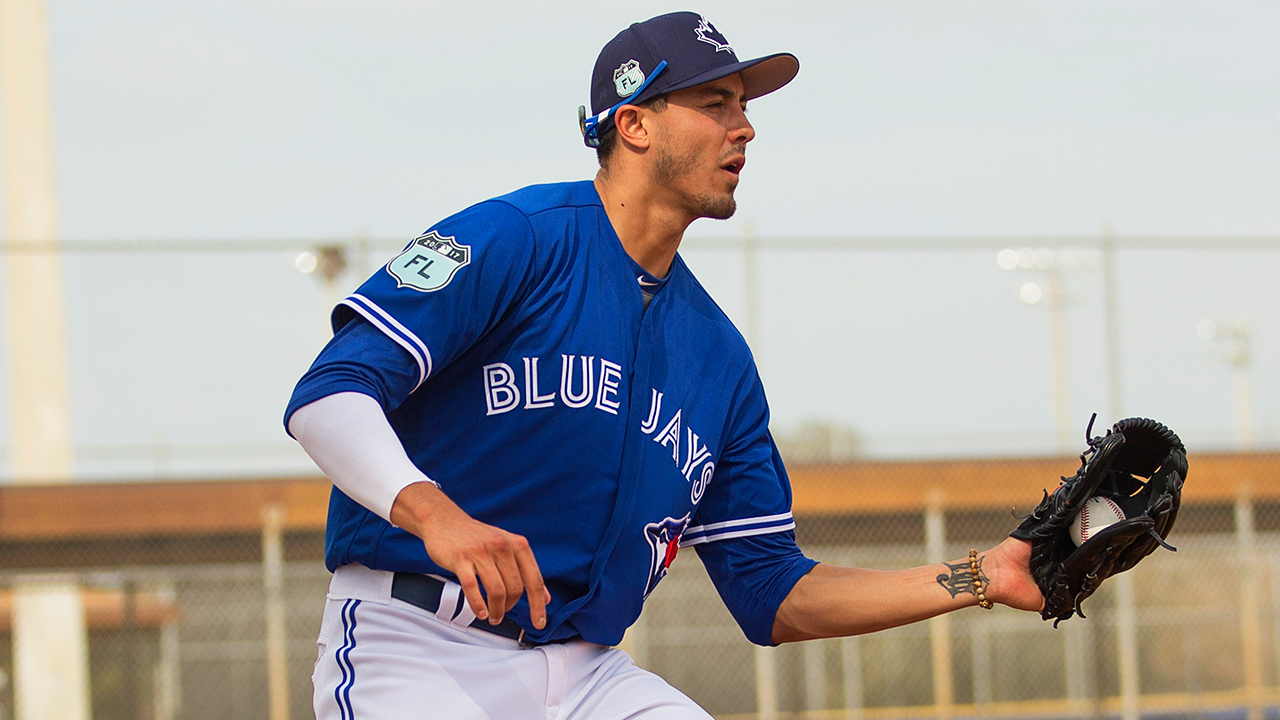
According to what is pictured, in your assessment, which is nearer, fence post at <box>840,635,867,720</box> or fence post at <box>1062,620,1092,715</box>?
fence post at <box>1062,620,1092,715</box>

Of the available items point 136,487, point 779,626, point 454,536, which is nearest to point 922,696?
point 136,487

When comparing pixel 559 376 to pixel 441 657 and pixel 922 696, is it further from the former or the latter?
pixel 922 696

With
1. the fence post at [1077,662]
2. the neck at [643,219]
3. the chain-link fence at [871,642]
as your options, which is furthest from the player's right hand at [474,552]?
the fence post at [1077,662]

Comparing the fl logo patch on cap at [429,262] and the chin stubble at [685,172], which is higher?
the chin stubble at [685,172]

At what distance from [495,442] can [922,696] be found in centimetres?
1823

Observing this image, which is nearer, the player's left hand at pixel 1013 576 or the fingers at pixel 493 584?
the fingers at pixel 493 584

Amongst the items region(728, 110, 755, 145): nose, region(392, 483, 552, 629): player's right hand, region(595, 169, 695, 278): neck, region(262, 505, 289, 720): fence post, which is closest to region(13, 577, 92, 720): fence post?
region(262, 505, 289, 720): fence post

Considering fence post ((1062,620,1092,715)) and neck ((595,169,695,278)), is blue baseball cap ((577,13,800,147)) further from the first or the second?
fence post ((1062,620,1092,715))

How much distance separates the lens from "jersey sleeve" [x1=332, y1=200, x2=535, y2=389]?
253 centimetres

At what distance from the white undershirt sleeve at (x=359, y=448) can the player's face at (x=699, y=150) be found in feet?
3.31

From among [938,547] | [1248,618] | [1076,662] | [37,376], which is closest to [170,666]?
[37,376]

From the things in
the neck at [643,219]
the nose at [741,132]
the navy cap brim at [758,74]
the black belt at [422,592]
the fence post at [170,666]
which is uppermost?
the navy cap brim at [758,74]

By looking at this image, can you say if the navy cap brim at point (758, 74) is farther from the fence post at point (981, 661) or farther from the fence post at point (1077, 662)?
the fence post at point (981, 661)

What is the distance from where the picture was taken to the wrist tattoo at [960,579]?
297cm
